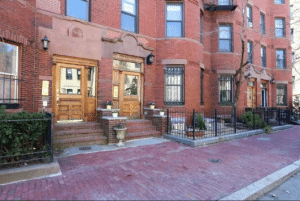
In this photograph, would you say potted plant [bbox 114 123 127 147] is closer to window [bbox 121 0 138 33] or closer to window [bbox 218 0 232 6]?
window [bbox 121 0 138 33]

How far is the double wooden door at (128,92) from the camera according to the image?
830 centimetres

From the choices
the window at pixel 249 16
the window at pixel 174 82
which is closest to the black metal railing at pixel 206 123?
the window at pixel 174 82

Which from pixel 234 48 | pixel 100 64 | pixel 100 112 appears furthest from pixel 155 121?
pixel 234 48

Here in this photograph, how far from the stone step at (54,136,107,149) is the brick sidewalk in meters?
0.96

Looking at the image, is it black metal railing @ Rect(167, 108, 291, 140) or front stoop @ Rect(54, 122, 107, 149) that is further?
black metal railing @ Rect(167, 108, 291, 140)

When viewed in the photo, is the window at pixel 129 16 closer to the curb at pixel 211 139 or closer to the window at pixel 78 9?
the window at pixel 78 9

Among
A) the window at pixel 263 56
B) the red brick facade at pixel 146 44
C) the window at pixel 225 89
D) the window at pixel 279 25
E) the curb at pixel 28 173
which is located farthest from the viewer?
the window at pixel 279 25

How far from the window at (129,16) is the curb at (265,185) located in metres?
7.93

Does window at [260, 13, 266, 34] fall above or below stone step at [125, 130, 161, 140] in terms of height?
above

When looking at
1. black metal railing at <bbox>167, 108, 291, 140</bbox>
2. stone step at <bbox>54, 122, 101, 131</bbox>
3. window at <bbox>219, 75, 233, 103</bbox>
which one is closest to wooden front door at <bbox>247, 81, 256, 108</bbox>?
black metal railing at <bbox>167, 108, 291, 140</bbox>

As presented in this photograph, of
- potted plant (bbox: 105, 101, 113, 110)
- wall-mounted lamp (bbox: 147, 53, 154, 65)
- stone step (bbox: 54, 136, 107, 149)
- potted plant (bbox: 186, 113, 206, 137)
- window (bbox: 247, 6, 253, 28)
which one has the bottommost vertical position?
stone step (bbox: 54, 136, 107, 149)

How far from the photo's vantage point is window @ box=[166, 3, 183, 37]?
9.51 meters

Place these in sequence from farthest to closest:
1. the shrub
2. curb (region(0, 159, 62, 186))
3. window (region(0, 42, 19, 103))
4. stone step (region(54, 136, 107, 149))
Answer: the shrub
stone step (region(54, 136, 107, 149))
window (region(0, 42, 19, 103))
curb (region(0, 159, 62, 186))

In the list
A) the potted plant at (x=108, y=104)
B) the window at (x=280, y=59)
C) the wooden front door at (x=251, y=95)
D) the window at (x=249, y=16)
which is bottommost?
the potted plant at (x=108, y=104)
